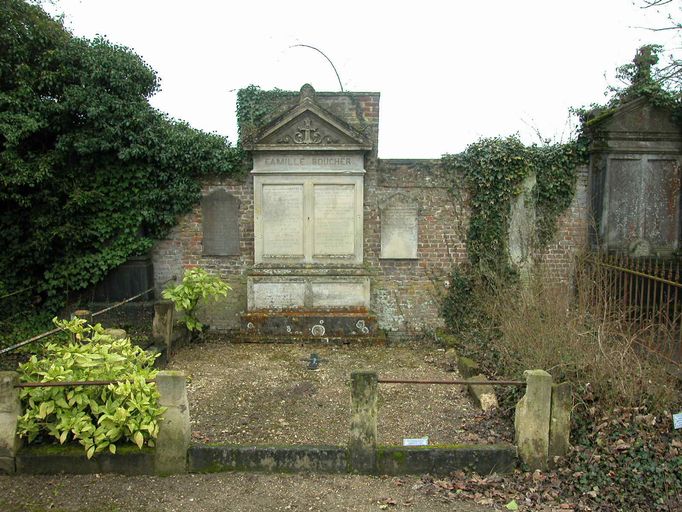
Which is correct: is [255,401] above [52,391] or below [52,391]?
below

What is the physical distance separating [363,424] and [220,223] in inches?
242

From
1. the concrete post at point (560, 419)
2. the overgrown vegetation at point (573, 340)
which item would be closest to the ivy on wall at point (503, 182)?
the overgrown vegetation at point (573, 340)

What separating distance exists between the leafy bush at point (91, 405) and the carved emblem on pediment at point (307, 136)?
540 centimetres

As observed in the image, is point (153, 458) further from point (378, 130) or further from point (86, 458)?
point (378, 130)

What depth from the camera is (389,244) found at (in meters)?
9.43

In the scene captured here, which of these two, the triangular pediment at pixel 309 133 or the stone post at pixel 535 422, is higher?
the triangular pediment at pixel 309 133

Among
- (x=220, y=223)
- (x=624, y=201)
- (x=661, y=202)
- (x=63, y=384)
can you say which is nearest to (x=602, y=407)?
(x=63, y=384)

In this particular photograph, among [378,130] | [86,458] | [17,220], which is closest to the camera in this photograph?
[86,458]

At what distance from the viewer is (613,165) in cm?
898

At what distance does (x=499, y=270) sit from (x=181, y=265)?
6118 mm

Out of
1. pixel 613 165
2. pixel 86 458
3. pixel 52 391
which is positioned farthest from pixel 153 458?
pixel 613 165

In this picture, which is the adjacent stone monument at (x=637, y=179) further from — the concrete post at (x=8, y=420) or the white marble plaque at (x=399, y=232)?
the concrete post at (x=8, y=420)

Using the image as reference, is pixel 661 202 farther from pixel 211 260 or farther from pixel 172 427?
pixel 172 427

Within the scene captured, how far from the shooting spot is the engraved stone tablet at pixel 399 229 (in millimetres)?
9383
